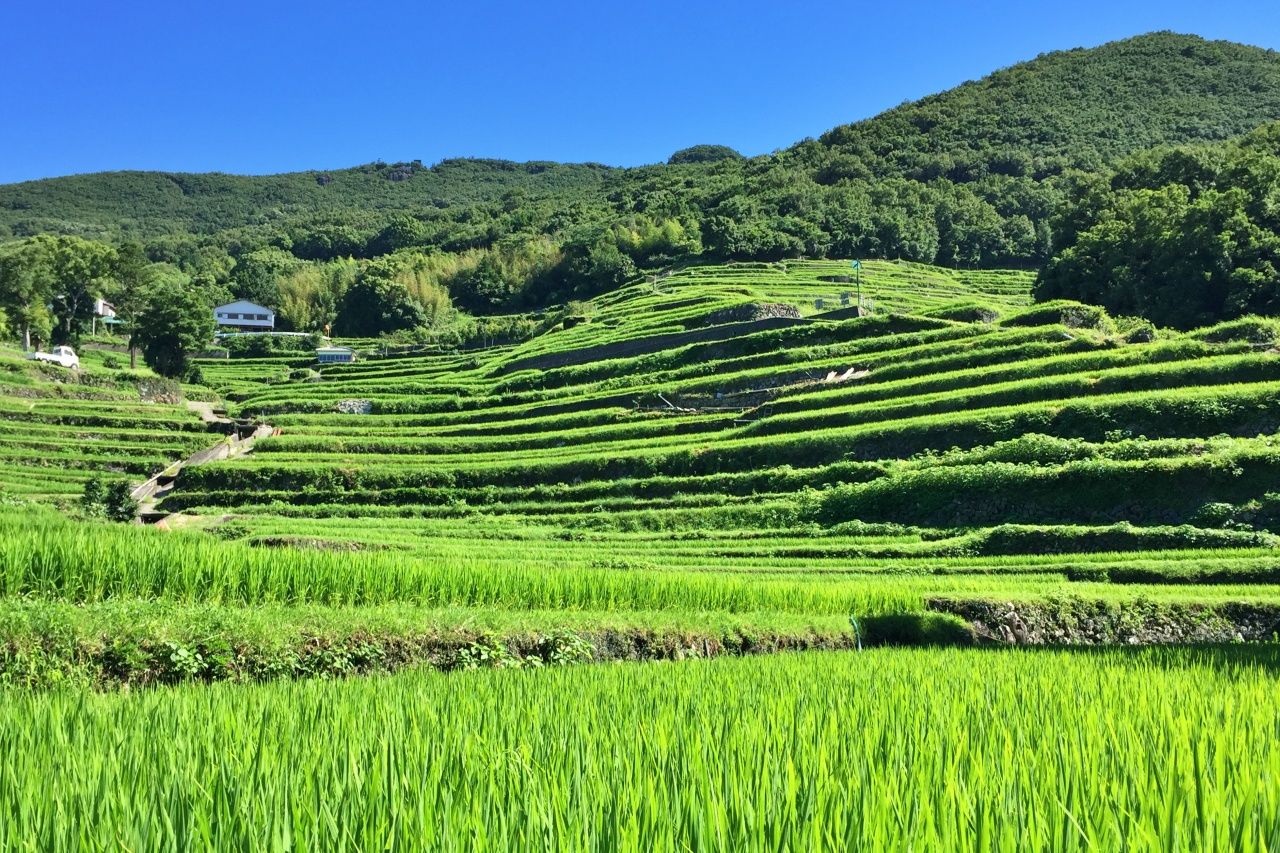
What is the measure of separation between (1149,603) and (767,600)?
7.70 m

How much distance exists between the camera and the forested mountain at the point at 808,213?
102 metres

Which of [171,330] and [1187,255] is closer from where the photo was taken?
[1187,255]

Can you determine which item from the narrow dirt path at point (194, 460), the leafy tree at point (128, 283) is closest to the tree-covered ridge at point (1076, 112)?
the leafy tree at point (128, 283)

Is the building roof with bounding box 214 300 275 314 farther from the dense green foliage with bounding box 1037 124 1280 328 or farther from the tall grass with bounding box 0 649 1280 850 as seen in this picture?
the tall grass with bounding box 0 649 1280 850

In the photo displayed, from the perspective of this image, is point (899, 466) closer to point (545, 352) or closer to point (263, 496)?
point (263, 496)

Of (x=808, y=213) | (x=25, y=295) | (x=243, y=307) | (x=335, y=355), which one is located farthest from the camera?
(x=243, y=307)

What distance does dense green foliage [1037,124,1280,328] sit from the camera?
46.0 metres

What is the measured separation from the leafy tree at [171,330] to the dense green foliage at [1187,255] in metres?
71.8

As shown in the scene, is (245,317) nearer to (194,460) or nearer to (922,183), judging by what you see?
(194,460)

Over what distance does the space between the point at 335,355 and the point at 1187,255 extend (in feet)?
248

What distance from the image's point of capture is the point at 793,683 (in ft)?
21.0

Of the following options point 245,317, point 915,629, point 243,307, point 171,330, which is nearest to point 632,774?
point 915,629

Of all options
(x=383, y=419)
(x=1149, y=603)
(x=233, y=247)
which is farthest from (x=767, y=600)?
(x=233, y=247)

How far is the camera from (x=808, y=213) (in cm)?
10569
